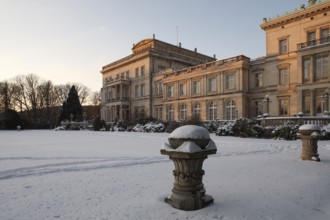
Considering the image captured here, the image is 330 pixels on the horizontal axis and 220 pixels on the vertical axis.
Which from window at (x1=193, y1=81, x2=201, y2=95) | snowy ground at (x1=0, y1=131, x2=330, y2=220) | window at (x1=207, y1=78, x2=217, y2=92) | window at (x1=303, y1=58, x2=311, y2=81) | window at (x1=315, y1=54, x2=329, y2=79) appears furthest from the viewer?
window at (x1=193, y1=81, x2=201, y2=95)

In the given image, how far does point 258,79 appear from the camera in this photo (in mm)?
29531

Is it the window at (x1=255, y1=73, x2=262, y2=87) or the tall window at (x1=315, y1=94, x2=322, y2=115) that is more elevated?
the window at (x1=255, y1=73, x2=262, y2=87)

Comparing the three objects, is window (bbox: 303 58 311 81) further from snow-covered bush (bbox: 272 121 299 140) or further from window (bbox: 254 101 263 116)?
snow-covered bush (bbox: 272 121 299 140)

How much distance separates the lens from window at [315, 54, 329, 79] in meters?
23.0

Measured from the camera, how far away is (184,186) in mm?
3420

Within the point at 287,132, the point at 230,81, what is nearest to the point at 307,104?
the point at 230,81

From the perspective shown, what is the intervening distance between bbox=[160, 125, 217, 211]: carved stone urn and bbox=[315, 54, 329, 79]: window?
24.7 meters

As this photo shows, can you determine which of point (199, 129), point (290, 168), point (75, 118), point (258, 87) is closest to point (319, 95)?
point (258, 87)

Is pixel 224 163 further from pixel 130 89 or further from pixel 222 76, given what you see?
pixel 130 89

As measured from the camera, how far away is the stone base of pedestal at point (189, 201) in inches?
131

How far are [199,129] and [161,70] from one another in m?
40.3

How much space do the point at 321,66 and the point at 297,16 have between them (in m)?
7.23

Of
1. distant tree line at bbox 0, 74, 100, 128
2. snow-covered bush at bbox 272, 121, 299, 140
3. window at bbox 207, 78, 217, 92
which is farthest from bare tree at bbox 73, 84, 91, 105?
snow-covered bush at bbox 272, 121, 299, 140

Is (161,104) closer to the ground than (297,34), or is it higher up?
closer to the ground
